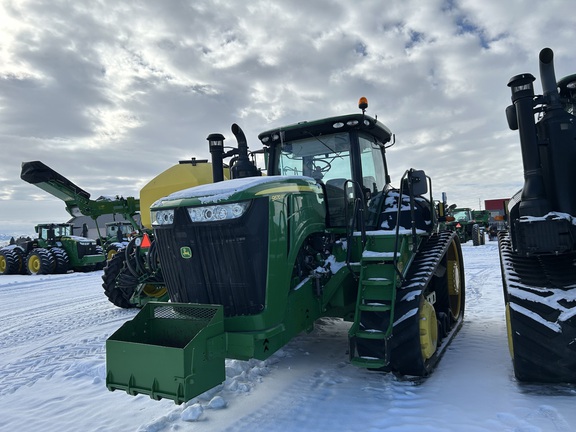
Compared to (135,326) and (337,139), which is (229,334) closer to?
(135,326)

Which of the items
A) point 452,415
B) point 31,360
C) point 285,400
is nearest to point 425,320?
point 452,415

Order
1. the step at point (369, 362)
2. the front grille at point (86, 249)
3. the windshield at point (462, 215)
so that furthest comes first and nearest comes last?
the windshield at point (462, 215) < the front grille at point (86, 249) < the step at point (369, 362)

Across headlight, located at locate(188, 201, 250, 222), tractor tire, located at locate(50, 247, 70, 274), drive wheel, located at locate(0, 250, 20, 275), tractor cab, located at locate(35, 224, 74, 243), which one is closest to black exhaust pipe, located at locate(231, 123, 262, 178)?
headlight, located at locate(188, 201, 250, 222)

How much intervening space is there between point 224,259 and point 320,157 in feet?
6.49

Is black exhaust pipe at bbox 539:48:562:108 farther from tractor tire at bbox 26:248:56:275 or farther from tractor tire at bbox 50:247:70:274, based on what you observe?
tractor tire at bbox 50:247:70:274

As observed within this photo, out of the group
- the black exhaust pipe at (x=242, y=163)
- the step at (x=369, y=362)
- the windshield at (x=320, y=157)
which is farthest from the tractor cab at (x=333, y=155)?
the step at (x=369, y=362)

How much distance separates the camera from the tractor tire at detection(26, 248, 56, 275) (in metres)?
17.0

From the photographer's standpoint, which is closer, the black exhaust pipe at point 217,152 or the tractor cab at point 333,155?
the tractor cab at point 333,155

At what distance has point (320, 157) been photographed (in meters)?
4.82

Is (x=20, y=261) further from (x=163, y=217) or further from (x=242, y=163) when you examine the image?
(x=163, y=217)

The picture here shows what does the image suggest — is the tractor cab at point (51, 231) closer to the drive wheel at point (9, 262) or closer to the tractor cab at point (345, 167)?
the drive wheel at point (9, 262)

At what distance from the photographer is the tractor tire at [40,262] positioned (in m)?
17.0

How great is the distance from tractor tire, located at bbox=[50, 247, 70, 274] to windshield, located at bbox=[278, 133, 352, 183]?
15.7 meters

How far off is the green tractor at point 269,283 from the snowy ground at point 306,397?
30 centimetres
